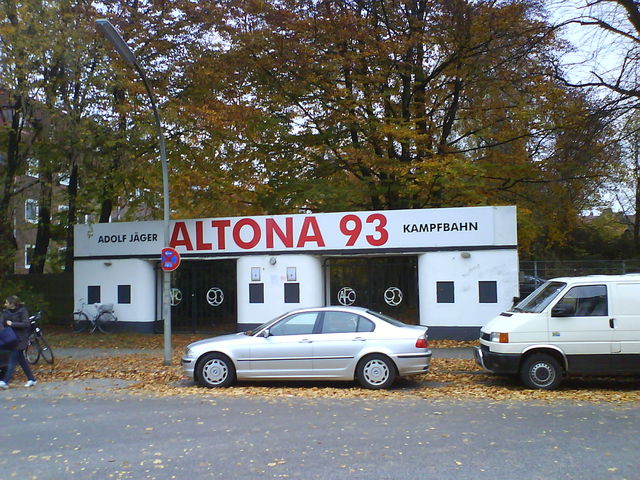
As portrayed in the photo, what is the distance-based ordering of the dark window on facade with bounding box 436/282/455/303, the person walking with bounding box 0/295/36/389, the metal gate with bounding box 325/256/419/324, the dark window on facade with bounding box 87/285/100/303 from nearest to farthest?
the person walking with bounding box 0/295/36/389, the dark window on facade with bounding box 436/282/455/303, the metal gate with bounding box 325/256/419/324, the dark window on facade with bounding box 87/285/100/303

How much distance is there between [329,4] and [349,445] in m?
16.4

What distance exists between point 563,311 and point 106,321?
13.3 meters

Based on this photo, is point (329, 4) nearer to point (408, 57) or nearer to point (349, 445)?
point (408, 57)

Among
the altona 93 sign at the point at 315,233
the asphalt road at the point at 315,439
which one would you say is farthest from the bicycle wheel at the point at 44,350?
the altona 93 sign at the point at 315,233

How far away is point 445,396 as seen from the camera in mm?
9625


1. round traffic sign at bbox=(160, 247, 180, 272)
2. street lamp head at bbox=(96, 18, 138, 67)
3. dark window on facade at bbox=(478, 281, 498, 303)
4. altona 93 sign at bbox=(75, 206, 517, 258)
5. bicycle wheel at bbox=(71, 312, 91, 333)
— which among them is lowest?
bicycle wheel at bbox=(71, 312, 91, 333)

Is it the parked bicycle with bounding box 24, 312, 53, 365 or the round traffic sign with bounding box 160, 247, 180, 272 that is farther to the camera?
the round traffic sign with bounding box 160, 247, 180, 272

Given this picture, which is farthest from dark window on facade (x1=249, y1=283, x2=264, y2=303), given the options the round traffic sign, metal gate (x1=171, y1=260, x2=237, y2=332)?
the round traffic sign

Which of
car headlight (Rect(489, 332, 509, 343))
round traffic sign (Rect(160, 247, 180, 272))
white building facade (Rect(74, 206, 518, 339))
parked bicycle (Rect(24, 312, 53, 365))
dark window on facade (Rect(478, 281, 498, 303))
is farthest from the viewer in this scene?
white building facade (Rect(74, 206, 518, 339))

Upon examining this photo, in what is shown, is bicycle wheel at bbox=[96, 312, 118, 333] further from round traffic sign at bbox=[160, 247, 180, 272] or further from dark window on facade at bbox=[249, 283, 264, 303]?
round traffic sign at bbox=[160, 247, 180, 272]

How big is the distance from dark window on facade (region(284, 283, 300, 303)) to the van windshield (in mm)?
7110

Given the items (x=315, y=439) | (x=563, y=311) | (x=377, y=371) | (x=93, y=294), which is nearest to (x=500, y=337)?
(x=563, y=311)

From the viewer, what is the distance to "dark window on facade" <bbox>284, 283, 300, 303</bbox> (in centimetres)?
1684

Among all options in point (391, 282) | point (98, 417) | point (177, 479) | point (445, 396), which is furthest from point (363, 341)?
point (391, 282)
